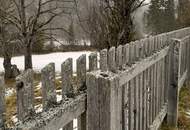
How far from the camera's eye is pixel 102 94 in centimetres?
237

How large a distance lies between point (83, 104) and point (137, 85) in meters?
1.33

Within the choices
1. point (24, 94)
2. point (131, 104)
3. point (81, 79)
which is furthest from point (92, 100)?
point (131, 104)

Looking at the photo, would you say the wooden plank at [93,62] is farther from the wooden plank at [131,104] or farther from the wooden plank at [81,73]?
the wooden plank at [131,104]

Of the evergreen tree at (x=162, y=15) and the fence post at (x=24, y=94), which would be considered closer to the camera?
the fence post at (x=24, y=94)

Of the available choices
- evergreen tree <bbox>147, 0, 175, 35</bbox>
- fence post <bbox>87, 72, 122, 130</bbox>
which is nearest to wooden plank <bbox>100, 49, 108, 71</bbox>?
fence post <bbox>87, 72, 122, 130</bbox>

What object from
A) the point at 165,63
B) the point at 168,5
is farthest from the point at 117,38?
the point at 168,5

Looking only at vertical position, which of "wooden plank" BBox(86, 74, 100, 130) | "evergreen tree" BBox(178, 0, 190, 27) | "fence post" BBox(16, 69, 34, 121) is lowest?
"wooden plank" BBox(86, 74, 100, 130)

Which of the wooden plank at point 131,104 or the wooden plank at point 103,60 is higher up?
the wooden plank at point 103,60

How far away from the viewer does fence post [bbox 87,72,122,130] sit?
2.33m

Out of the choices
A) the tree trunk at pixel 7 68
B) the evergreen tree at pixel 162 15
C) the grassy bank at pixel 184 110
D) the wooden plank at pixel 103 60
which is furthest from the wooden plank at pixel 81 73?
the evergreen tree at pixel 162 15

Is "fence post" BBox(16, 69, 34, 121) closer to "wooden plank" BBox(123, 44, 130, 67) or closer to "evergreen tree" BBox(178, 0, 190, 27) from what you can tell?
"wooden plank" BBox(123, 44, 130, 67)

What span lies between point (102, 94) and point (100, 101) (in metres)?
0.05

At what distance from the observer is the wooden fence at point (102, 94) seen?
5.60 ft

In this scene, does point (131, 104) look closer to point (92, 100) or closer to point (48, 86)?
point (92, 100)
